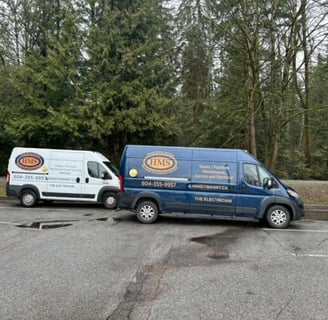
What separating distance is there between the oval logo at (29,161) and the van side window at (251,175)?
7.31 metres

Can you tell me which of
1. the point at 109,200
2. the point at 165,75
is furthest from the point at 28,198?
the point at 165,75

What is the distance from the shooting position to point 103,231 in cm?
869

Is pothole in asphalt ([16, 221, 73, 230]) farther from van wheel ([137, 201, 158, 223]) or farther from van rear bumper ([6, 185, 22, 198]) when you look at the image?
van rear bumper ([6, 185, 22, 198])

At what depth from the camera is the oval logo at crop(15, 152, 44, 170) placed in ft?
41.5

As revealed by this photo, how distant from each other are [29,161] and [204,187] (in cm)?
673

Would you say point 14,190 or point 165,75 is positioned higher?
point 165,75

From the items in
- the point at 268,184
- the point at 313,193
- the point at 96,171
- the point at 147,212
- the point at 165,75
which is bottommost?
the point at 147,212

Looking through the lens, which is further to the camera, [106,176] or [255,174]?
[106,176]

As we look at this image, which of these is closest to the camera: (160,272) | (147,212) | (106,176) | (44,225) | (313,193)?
(160,272)

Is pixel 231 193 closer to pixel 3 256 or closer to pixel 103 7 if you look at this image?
pixel 3 256

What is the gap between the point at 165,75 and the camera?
61.2 feet

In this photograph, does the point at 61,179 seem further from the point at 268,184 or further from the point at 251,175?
the point at 268,184

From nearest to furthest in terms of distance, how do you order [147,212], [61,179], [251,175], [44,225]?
[44,225] → [251,175] → [147,212] → [61,179]

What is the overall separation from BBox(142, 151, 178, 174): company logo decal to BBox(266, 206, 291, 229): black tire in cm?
291
